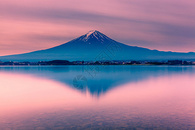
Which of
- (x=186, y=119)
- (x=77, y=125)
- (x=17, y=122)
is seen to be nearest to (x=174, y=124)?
(x=186, y=119)

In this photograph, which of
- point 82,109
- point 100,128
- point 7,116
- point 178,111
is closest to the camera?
point 100,128

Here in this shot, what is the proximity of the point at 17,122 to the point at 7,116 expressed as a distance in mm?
1094

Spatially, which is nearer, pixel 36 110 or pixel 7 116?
pixel 7 116

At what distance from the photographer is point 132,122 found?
→ 7262 mm

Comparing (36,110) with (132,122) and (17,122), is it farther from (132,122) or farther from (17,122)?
(132,122)

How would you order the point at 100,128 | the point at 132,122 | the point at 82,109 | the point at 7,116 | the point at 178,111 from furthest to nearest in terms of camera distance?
1. the point at 82,109
2. the point at 178,111
3. the point at 7,116
4. the point at 132,122
5. the point at 100,128

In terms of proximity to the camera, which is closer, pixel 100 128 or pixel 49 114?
pixel 100 128

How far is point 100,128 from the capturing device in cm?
664

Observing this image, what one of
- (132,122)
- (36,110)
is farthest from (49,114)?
(132,122)

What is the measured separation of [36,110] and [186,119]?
6166mm

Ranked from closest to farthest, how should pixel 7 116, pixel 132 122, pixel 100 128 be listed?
pixel 100 128 → pixel 132 122 → pixel 7 116

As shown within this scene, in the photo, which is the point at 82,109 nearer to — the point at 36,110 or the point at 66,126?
the point at 36,110

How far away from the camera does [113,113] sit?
8.64 m

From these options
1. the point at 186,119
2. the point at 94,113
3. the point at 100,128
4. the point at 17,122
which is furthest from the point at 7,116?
the point at 186,119
